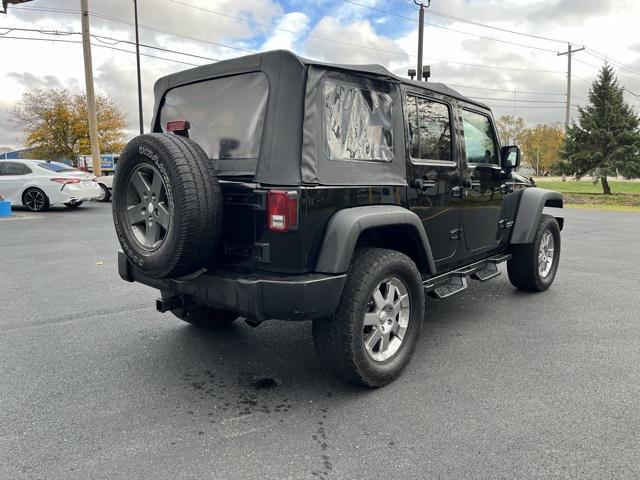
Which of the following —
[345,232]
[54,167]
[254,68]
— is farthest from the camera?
[54,167]

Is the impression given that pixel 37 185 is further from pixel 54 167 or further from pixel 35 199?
pixel 54 167

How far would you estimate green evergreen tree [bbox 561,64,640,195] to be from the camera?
26.6 meters

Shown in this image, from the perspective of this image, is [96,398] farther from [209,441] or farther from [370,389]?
[370,389]

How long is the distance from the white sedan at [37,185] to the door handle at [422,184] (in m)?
12.8

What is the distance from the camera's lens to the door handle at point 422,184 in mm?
3479

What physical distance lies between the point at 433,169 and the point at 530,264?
7.01ft

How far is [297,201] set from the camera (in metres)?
2.68

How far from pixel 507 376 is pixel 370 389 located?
0.96 meters

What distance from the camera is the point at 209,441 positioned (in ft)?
8.27

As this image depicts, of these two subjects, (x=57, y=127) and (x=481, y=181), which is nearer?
(x=481, y=181)

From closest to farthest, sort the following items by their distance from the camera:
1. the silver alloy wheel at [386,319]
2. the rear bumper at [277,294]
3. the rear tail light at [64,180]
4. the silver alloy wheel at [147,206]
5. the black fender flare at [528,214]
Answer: the rear bumper at [277,294]
the silver alloy wheel at [147,206]
the silver alloy wheel at [386,319]
the black fender flare at [528,214]
the rear tail light at [64,180]

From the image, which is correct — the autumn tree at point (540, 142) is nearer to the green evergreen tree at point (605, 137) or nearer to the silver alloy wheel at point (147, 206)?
the green evergreen tree at point (605, 137)

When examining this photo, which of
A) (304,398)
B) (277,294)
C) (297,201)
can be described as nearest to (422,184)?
(297,201)

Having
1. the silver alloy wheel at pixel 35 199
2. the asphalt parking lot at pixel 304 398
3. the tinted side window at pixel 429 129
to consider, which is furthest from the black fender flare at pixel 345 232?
the silver alloy wheel at pixel 35 199
